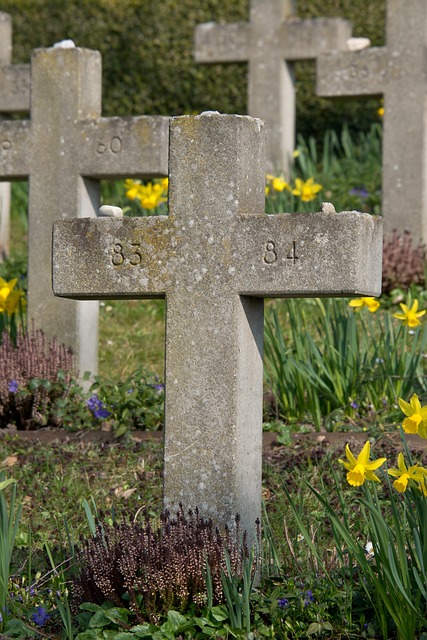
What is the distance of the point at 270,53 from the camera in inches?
383

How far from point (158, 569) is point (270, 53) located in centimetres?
729

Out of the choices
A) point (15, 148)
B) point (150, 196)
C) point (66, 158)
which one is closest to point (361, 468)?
point (66, 158)

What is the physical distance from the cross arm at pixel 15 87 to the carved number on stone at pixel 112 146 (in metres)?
2.46

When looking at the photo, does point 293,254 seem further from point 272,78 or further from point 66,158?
Result: point 272,78

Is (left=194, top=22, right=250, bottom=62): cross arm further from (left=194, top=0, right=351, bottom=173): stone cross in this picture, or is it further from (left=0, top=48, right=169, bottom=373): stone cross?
(left=0, top=48, right=169, bottom=373): stone cross

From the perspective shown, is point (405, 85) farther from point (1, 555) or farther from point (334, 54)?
point (1, 555)

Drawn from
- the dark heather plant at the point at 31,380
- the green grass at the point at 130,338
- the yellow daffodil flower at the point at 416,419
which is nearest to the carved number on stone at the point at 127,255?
the yellow daffodil flower at the point at 416,419

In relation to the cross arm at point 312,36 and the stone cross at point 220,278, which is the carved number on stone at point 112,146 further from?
the cross arm at point 312,36

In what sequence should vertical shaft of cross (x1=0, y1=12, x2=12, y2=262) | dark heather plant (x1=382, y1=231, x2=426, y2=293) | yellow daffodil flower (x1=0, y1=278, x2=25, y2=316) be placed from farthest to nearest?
vertical shaft of cross (x1=0, y1=12, x2=12, y2=262), dark heather plant (x1=382, y1=231, x2=426, y2=293), yellow daffodil flower (x1=0, y1=278, x2=25, y2=316)

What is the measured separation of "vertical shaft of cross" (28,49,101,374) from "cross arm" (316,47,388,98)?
2.76m

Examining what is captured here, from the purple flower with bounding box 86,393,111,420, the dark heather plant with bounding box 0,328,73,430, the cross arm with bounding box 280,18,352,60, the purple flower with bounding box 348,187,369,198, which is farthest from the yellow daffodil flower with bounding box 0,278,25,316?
the cross arm with bounding box 280,18,352,60

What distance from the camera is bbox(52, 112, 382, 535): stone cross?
3.35 m

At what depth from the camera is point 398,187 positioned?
8.37m

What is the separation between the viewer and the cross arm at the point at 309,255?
3.29 metres
